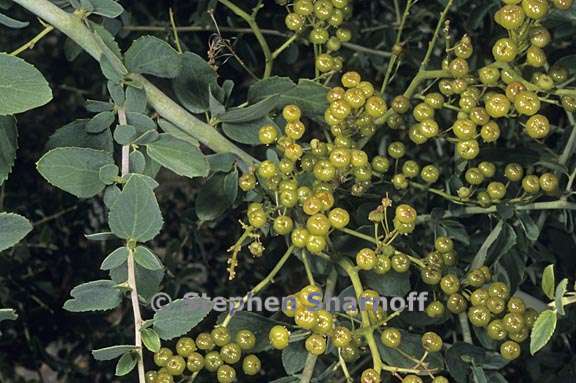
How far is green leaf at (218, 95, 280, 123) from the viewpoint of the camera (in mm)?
967

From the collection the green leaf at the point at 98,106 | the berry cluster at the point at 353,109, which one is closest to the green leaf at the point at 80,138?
the green leaf at the point at 98,106

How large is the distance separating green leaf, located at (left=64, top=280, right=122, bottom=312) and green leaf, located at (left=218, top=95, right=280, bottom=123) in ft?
0.72

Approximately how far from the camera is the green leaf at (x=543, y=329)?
0.78 m

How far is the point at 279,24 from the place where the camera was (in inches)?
62.9

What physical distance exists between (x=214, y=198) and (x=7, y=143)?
0.78ft

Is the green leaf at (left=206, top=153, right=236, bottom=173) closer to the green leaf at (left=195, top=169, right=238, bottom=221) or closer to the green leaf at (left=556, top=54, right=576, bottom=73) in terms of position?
the green leaf at (left=195, top=169, right=238, bottom=221)

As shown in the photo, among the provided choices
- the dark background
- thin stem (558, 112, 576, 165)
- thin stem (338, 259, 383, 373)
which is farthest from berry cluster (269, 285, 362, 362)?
the dark background

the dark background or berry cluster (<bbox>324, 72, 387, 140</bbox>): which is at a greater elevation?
berry cluster (<bbox>324, 72, 387, 140</bbox>)

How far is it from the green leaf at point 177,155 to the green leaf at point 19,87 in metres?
0.14

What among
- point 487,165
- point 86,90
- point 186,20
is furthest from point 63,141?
point 86,90

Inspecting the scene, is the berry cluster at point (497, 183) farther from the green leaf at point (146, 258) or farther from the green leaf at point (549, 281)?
the green leaf at point (146, 258)

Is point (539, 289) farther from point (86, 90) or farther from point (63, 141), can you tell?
point (86, 90)
